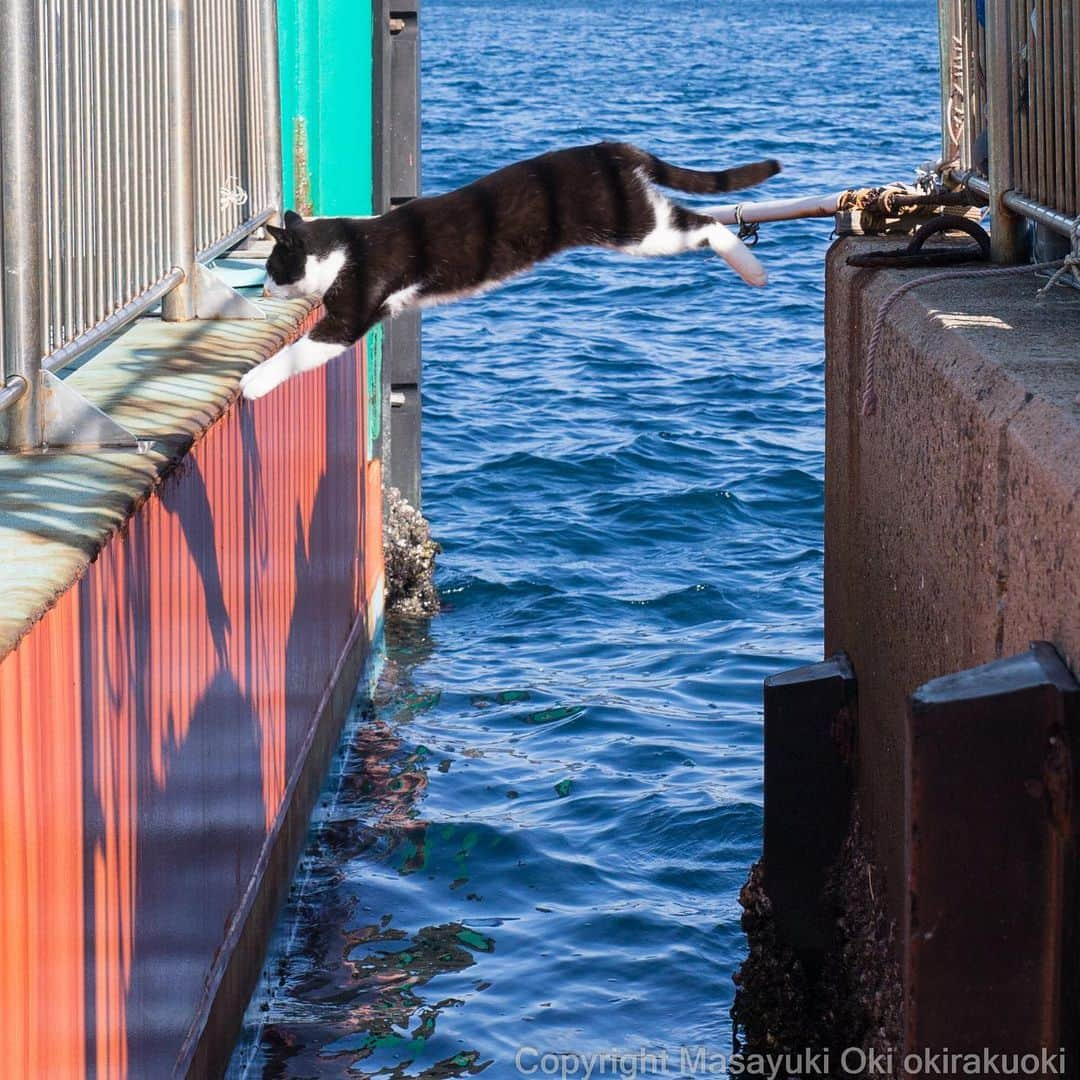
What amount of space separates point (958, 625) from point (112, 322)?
77.0 inches

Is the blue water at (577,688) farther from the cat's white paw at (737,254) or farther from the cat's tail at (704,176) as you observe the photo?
the cat's tail at (704,176)

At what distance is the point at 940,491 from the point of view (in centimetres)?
327

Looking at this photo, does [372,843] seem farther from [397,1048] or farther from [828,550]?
[828,550]

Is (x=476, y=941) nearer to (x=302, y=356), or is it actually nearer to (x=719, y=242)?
(x=302, y=356)

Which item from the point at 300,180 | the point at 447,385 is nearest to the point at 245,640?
the point at 300,180

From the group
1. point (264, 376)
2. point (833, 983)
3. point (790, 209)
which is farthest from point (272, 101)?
point (833, 983)

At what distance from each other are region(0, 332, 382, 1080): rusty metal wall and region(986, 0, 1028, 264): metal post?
2004 millimetres

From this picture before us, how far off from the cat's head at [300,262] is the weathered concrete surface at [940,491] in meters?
1.51

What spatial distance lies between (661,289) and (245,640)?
12.9 meters

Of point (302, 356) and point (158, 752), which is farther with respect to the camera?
point (302, 356)

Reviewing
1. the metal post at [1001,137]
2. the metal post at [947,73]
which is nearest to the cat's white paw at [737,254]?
the metal post at [947,73]

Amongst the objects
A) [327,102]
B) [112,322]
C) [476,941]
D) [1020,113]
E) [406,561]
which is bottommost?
[476,941]

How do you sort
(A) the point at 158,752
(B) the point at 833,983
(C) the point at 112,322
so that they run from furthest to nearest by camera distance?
(B) the point at 833,983
(C) the point at 112,322
(A) the point at 158,752

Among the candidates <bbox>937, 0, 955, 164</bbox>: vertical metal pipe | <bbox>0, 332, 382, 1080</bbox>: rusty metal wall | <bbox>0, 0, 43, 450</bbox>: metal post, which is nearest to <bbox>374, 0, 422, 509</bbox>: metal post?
<bbox>0, 332, 382, 1080</bbox>: rusty metal wall
